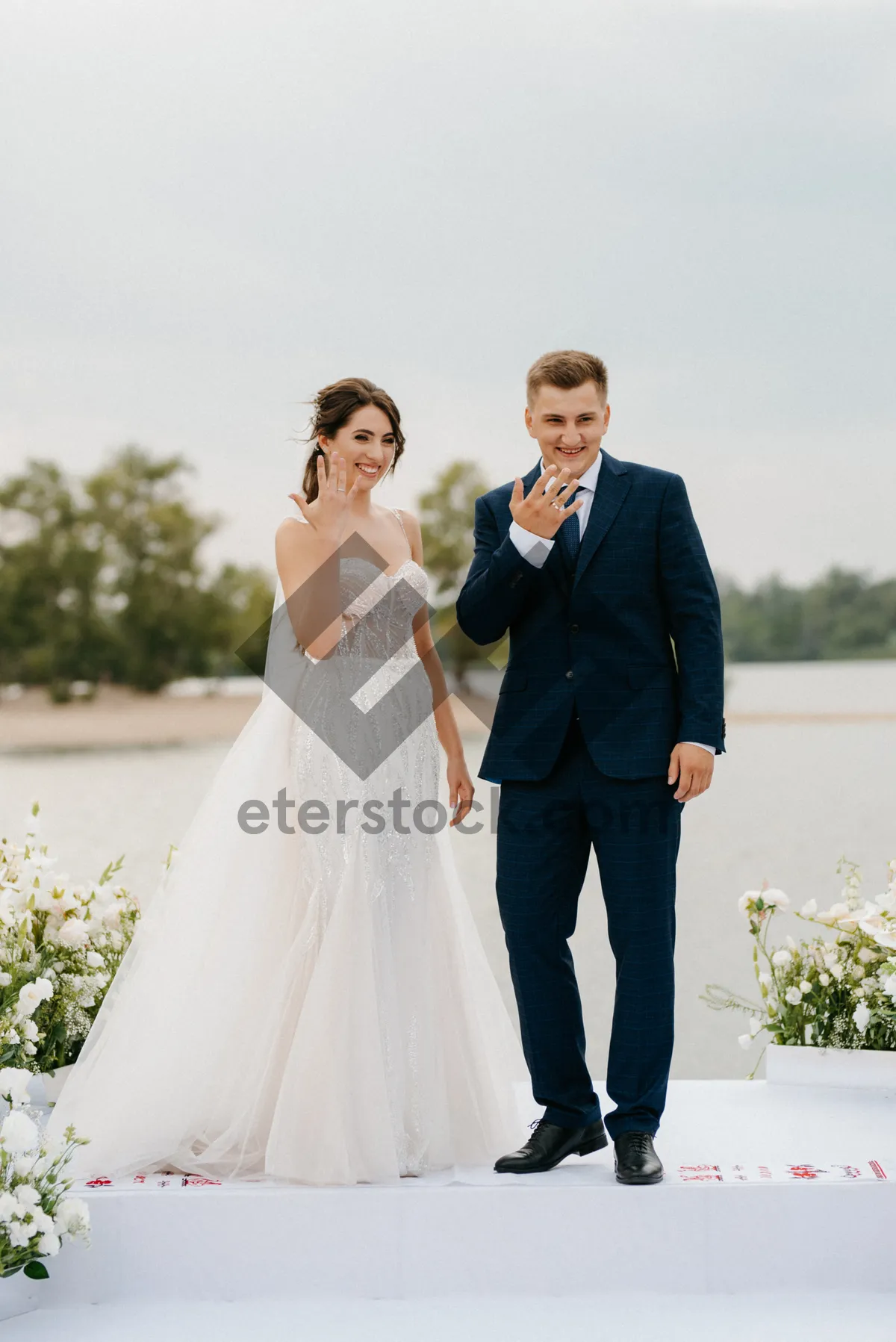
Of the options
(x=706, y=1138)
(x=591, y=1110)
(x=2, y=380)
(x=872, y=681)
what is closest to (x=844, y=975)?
(x=706, y=1138)

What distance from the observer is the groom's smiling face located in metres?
2.32

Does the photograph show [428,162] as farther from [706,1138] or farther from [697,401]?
[706,1138]

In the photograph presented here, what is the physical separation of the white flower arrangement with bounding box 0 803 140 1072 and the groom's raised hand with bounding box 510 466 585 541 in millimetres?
1339

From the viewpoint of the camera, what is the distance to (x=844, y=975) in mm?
3033

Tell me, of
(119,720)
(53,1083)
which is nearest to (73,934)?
(53,1083)

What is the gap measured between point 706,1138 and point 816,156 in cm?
1414

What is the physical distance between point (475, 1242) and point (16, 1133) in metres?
0.82

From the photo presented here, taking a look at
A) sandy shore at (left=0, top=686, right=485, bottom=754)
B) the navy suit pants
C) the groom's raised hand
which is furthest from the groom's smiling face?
sandy shore at (left=0, top=686, right=485, bottom=754)

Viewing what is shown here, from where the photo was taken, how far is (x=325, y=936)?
2.38 m

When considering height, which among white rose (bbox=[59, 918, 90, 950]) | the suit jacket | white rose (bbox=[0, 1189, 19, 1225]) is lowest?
white rose (bbox=[0, 1189, 19, 1225])

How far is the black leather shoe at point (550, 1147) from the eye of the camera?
234 centimetres

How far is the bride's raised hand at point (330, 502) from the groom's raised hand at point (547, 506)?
1.11 feet

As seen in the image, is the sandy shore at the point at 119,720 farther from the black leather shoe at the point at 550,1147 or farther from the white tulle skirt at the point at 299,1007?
the black leather shoe at the point at 550,1147

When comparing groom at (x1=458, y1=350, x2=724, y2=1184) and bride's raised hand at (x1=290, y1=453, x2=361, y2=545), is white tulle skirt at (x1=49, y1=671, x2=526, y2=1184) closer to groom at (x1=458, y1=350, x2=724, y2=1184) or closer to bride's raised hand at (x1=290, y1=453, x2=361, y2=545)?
groom at (x1=458, y1=350, x2=724, y2=1184)
